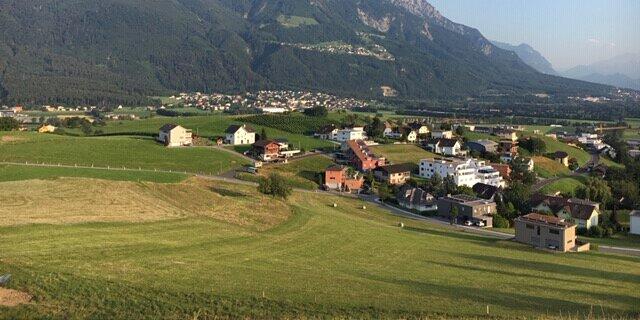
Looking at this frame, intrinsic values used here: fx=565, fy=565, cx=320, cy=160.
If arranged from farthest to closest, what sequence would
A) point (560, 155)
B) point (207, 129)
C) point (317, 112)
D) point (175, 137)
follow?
point (317, 112) < point (207, 129) < point (560, 155) < point (175, 137)

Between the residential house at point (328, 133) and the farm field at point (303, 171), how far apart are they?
54.0 feet

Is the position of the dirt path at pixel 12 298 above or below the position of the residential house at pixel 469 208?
above

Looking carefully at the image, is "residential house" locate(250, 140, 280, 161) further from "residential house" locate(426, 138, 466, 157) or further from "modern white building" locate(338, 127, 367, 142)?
"residential house" locate(426, 138, 466, 157)

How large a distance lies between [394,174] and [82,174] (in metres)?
33.9

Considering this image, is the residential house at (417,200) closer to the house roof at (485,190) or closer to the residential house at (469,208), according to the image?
the residential house at (469,208)

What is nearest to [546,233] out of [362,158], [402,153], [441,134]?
[362,158]

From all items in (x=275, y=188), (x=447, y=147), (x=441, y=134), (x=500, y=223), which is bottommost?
(x=500, y=223)

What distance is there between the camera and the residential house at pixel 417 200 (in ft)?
179

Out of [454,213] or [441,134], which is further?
[441,134]

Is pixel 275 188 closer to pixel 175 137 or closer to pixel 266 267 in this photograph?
pixel 266 267

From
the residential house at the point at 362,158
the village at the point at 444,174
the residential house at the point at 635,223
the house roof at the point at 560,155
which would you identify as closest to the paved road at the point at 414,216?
the village at the point at 444,174

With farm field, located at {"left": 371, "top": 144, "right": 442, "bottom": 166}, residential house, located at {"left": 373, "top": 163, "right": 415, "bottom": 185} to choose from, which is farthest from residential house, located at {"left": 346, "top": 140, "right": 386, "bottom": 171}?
farm field, located at {"left": 371, "top": 144, "right": 442, "bottom": 166}

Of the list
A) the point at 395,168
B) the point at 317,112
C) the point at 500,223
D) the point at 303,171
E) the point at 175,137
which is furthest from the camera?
the point at 317,112

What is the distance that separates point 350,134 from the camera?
283 ft
